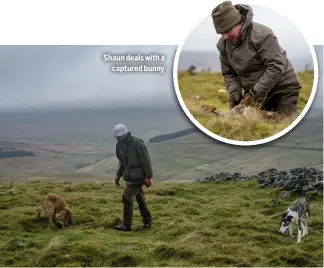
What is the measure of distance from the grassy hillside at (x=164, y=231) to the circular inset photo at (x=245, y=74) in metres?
0.89

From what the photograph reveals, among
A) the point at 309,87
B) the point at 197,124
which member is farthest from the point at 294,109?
the point at 197,124

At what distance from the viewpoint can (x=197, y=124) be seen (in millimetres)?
8727

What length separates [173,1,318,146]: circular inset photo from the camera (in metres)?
8.48

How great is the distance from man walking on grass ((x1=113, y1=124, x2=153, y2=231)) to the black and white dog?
Result: 173 cm

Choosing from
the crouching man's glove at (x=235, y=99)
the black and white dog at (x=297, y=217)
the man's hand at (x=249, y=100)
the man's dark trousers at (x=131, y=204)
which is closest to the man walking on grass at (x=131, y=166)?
the man's dark trousers at (x=131, y=204)

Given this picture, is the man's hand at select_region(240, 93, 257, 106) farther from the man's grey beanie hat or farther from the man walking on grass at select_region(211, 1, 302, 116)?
the man's grey beanie hat

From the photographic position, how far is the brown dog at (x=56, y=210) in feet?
28.9

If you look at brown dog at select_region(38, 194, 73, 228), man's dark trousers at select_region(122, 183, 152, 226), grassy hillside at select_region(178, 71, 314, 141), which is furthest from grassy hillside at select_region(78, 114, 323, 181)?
brown dog at select_region(38, 194, 73, 228)

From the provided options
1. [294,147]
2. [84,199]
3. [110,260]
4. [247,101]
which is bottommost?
[110,260]

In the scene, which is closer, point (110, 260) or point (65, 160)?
point (110, 260)

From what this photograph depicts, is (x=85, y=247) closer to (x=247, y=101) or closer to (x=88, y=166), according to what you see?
(x=88, y=166)

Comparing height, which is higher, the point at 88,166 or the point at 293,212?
the point at 88,166

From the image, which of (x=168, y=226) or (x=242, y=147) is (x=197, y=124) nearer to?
(x=242, y=147)

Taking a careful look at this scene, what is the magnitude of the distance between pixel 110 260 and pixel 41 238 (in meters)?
1.00
